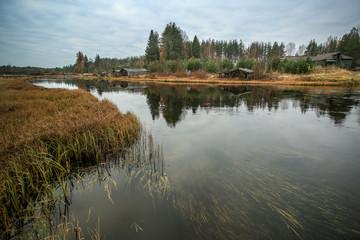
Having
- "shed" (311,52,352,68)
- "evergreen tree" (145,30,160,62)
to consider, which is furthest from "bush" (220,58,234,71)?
"evergreen tree" (145,30,160,62)

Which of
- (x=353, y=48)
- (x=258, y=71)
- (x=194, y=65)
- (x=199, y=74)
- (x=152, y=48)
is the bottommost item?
(x=199, y=74)

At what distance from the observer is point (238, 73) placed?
208 ft

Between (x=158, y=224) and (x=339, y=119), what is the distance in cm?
1759

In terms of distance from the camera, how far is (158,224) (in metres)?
4.49

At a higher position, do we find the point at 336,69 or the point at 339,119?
the point at 336,69

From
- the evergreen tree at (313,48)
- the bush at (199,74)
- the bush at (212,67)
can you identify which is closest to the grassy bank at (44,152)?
the bush at (199,74)

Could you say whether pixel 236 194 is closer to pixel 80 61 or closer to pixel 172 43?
pixel 172 43

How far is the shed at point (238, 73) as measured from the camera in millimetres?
60594

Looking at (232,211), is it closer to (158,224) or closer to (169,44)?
(158,224)

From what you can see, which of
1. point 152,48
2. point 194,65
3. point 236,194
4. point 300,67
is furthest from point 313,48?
point 236,194

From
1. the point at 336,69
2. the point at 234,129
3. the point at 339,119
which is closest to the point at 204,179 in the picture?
the point at 234,129

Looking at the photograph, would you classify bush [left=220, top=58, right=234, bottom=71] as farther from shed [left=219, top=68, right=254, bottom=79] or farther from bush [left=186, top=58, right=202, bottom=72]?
shed [left=219, top=68, right=254, bottom=79]

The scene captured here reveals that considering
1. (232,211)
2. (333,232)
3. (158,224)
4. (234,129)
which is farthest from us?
(234,129)

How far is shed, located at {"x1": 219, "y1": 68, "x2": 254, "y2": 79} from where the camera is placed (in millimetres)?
60594
